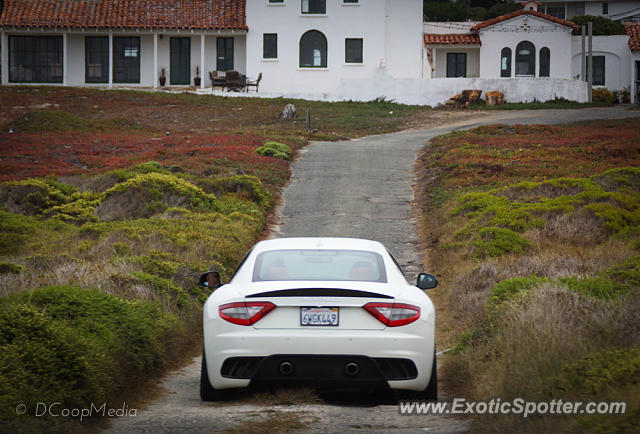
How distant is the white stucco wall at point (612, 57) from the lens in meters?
55.4

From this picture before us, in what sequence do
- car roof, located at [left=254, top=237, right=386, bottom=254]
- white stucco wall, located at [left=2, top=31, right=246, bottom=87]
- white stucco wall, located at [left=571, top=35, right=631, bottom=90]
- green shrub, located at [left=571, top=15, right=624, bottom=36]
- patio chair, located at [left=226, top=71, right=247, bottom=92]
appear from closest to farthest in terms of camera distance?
car roof, located at [left=254, top=237, right=386, bottom=254], patio chair, located at [left=226, top=71, right=247, bottom=92], white stucco wall, located at [left=2, top=31, right=246, bottom=87], white stucco wall, located at [left=571, top=35, right=631, bottom=90], green shrub, located at [left=571, top=15, right=624, bottom=36]

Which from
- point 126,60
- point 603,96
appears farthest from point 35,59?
point 603,96

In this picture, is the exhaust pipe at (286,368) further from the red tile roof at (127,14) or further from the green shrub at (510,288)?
the red tile roof at (127,14)

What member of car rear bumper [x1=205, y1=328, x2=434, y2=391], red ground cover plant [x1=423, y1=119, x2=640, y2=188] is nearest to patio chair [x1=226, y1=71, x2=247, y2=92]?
red ground cover plant [x1=423, y1=119, x2=640, y2=188]

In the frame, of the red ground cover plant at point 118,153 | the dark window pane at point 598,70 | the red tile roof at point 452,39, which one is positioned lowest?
the red ground cover plant at point 118,153

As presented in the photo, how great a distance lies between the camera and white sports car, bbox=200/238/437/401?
6.86m

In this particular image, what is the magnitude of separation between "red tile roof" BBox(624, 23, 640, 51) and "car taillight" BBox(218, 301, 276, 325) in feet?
173

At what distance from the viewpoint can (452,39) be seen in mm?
53344

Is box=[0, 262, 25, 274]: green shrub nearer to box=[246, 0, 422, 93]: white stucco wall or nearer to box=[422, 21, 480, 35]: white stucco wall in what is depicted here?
box=[246, 0, 422, 93]: white stucco wall

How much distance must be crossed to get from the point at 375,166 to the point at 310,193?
15.9 feet

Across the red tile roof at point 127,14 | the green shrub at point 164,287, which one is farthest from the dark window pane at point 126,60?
the green shrub at point 164,287

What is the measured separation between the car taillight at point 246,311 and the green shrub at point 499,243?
814 centimetres

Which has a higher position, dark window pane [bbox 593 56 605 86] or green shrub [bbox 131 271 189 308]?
dark window pane [bbox 593 56 605 86]

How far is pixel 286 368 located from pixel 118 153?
78.1ft
